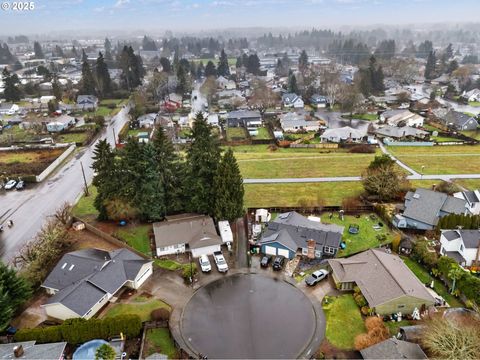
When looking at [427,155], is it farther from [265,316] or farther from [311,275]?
[265,316]


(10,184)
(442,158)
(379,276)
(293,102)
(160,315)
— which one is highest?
(379,276)

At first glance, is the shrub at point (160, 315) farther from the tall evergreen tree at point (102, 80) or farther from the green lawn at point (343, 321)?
the tall evergreen tree at point (102, 80)

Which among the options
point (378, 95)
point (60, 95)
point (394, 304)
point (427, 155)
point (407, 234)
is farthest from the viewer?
point (378, 95)

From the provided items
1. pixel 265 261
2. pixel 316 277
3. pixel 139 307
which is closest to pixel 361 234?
pixel 316 277

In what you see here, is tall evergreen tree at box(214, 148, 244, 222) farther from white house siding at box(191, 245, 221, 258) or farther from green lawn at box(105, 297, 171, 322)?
green lawn at box(105, 297, 171, 322)

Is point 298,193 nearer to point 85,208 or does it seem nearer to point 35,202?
point 85,208

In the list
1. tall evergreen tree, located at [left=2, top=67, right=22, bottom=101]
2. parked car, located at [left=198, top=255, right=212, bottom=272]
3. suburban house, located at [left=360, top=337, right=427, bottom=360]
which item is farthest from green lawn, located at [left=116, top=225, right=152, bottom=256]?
tall evergreen tree, located at [left=2, top=67, right=22, bottom=101]

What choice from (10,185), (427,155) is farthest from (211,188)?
(427,155)
